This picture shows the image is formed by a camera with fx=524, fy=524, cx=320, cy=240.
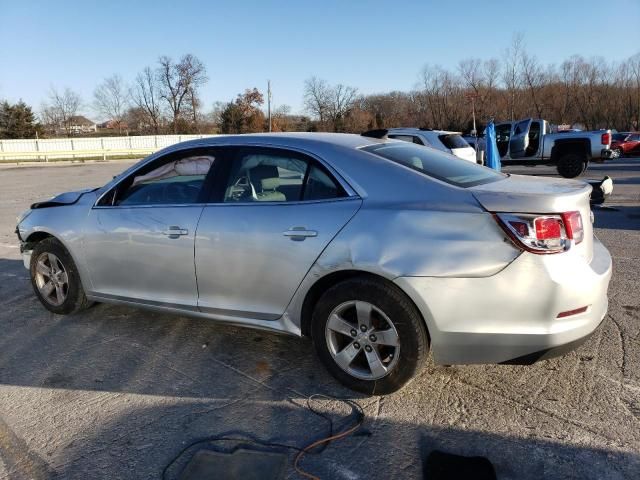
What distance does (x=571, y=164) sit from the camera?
17.3 m

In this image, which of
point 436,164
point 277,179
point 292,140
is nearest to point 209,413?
point 277,179

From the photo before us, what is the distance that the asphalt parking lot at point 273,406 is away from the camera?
8.46 feet

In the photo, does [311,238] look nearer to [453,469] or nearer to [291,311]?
[291,311]

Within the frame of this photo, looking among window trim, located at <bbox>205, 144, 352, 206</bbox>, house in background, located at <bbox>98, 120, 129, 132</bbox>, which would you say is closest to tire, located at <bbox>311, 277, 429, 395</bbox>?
window trim, located at <bbox>205, 144, 352, 206</bbox>

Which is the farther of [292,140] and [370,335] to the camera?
[292,140]

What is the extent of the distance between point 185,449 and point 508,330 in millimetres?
1801

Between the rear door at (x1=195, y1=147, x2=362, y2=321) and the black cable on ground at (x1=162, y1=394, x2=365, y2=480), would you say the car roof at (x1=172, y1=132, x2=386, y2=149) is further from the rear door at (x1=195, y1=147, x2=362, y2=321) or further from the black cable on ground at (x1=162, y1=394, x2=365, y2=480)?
the black cable on ground at (x1=162, y1=394, x2=365, y2=480)

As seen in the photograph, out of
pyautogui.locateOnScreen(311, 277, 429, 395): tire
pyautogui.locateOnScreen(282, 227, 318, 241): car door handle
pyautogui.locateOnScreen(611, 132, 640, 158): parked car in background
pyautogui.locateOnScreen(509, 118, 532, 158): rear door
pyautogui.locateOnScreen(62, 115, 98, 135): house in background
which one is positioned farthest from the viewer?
pyautogui.locateOnScreen(62, 115, 98, 135): house in background

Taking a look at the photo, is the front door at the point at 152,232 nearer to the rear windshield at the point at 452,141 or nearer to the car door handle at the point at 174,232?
the car door handle at the point at 174,232

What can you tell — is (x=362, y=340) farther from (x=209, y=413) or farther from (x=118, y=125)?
(x=118, y=125)

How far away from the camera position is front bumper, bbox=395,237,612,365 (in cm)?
273

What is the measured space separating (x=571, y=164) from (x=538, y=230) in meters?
16.4

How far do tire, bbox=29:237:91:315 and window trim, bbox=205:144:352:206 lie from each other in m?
1.66

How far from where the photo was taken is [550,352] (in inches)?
111
